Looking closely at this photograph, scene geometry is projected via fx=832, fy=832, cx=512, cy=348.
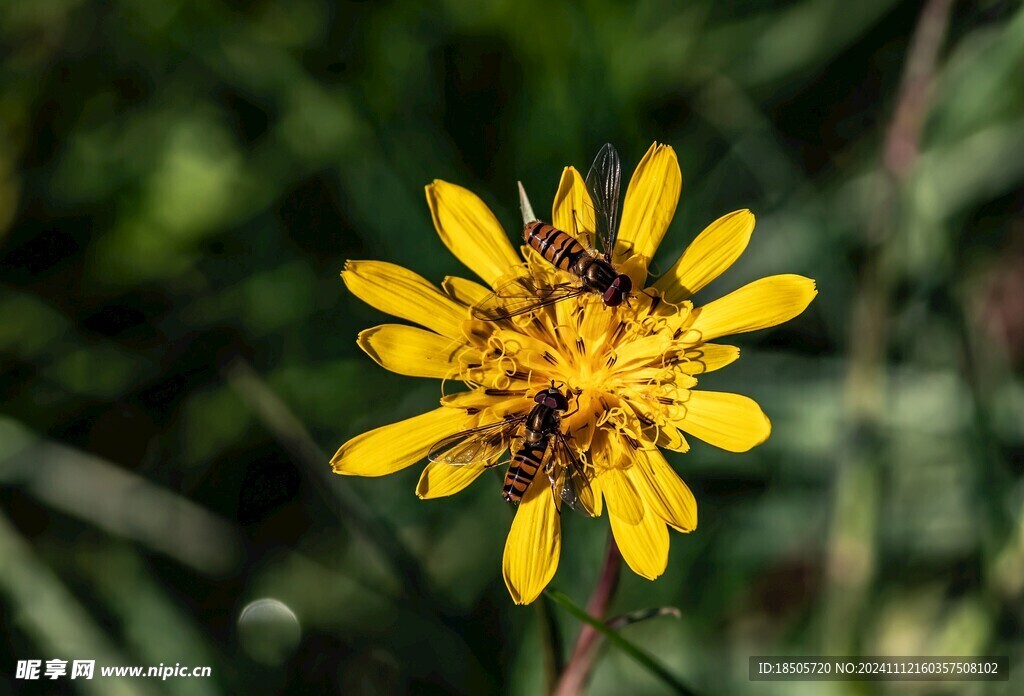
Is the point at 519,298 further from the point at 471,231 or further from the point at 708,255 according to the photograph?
the point at 708,255

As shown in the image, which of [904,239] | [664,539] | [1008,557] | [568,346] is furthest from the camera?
[904,239]

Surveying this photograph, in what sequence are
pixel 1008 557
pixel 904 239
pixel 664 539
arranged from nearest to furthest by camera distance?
pixel 664 539 < pixel 1008 557 < pixel 904 239

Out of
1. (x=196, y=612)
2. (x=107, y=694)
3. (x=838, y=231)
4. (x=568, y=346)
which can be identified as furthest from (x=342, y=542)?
(x=838, y=231)

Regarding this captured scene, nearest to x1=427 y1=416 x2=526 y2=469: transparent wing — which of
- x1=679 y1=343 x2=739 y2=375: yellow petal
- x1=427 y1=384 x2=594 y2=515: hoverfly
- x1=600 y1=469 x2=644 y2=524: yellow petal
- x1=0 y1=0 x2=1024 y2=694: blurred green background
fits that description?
x1=427 y1=384 x2=594 y2=515: hoverfly

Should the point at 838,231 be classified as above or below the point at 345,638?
above

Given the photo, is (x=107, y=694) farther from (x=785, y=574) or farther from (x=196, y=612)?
(x=785, y=574)

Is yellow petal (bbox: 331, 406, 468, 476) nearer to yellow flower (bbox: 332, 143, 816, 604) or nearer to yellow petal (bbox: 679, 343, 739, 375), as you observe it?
yellow flower (bbox: 332, 143, 816, 604)

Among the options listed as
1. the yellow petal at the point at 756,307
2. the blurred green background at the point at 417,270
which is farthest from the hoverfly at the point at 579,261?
the blurred green background at the point at 417,270

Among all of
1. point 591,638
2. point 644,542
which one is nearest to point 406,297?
point 644,542
